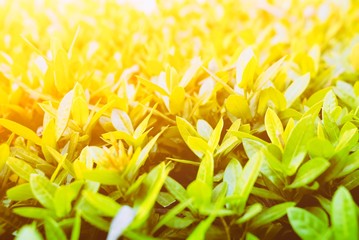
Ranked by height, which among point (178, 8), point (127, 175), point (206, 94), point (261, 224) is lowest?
point (261, 224)

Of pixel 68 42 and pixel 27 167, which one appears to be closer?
pixel 27 167

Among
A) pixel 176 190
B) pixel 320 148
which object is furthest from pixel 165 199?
pixel 320 148

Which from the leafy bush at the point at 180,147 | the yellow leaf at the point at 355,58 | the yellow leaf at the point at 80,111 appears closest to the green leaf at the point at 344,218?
the leafy bush at the point at 180,147

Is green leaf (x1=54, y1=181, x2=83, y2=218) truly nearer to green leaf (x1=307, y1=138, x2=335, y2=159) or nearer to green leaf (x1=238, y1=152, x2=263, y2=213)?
green leaf (x1=238, y1=152, x2=263, y2=213)

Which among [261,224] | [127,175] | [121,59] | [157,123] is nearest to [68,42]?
[121,59]

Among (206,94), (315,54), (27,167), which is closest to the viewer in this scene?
(27,167)

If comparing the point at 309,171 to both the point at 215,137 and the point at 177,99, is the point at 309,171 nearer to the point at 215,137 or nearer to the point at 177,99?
the point at 215,137

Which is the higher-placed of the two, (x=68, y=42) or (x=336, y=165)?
(x=68, y=42)

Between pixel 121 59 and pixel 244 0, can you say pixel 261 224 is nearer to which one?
pixel 121 59

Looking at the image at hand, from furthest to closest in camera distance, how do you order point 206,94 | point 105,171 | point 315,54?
1. point 315,54
2. point 206,94
3. point 105,171

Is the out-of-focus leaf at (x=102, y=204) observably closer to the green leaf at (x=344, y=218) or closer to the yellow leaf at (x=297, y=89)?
the green leaf at (x=344, y=218)
